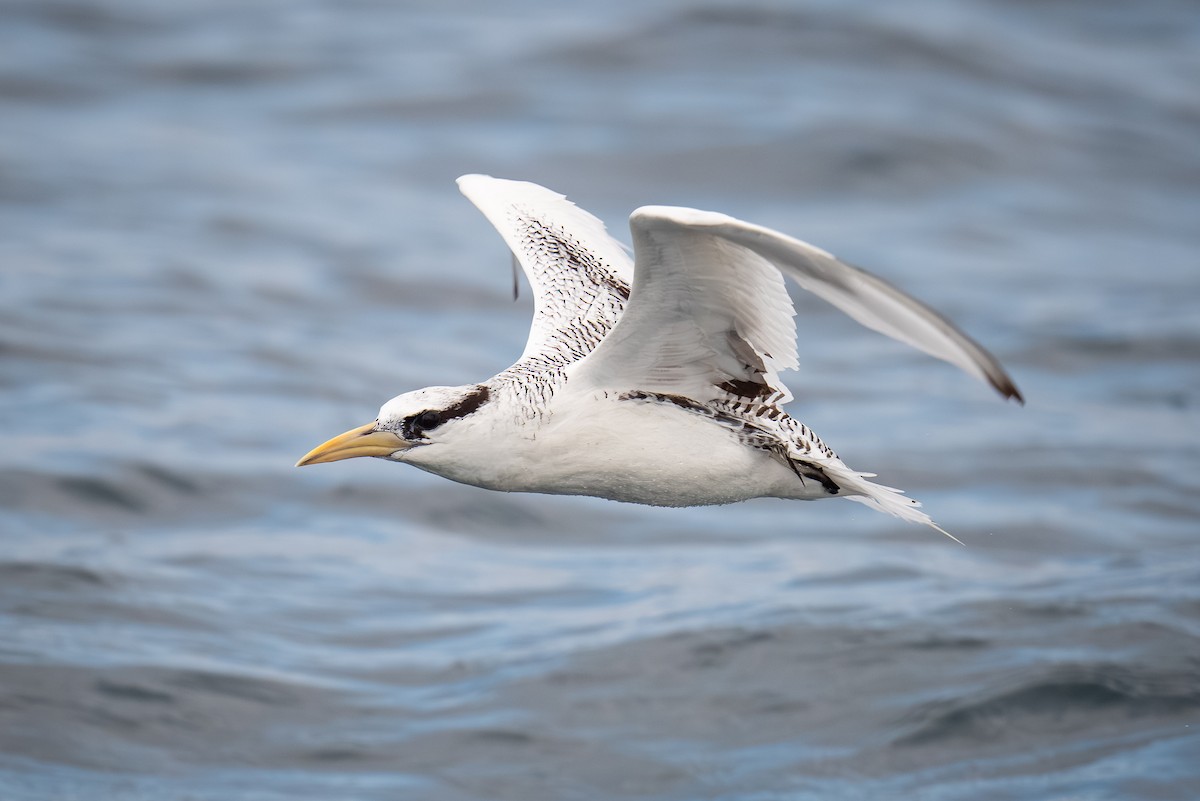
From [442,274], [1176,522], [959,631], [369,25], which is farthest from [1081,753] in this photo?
[369,25]

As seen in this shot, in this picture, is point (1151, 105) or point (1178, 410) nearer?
point (1178, 410)

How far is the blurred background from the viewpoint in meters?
12.9

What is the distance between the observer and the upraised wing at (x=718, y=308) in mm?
5996

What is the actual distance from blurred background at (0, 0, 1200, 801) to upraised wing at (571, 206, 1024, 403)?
5317 millimetres

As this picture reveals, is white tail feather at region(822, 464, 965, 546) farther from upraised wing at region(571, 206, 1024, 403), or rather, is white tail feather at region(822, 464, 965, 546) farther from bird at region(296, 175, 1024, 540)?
upraised wing at region(571, 206, 1024, 403)

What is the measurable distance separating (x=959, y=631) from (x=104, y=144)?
18901mm

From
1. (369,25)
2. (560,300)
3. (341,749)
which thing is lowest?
(341,749)

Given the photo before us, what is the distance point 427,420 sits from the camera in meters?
7.59

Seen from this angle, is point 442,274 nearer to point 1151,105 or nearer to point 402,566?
point 402,566

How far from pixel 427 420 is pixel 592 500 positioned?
31.7 feet

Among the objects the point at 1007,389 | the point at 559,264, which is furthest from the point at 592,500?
the point at 1007,389

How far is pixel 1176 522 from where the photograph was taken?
16844mm

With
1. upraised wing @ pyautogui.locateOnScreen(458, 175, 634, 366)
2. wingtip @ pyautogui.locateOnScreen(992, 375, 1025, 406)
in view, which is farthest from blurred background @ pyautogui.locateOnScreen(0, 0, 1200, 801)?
wingtip @ pyautogui.locateOnScreen(992, 375, 1025, 406)

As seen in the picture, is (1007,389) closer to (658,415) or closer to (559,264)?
(658,415)
